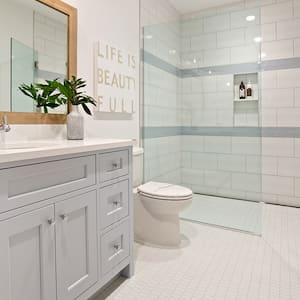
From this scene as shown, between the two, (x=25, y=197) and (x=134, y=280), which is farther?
(x=134, y=280)

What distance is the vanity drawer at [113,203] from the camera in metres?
1.47

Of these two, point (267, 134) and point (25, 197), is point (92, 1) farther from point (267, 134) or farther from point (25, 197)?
point (267, 134)

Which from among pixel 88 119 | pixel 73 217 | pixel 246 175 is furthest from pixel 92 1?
pixel 246 175

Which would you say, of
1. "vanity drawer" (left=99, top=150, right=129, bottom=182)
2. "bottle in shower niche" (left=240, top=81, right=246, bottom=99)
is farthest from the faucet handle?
"bottle in shower niche" (left=240, top=81, right=246, bottom=99)

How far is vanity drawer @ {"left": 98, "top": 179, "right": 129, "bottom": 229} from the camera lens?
147 centimetres

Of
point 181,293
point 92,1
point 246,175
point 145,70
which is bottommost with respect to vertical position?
point 181,293

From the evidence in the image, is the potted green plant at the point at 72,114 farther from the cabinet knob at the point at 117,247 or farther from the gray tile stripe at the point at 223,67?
the gray tile stripe at the point at 223,67

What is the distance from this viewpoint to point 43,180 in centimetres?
113

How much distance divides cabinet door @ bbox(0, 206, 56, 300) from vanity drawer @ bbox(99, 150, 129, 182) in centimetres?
38

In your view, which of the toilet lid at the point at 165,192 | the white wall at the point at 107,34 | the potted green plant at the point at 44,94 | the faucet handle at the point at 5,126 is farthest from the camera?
the toilet lid at the point at 165,192

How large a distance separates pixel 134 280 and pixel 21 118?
1.22m

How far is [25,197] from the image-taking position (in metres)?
1.05

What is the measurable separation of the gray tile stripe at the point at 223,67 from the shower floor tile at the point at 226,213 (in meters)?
1.56

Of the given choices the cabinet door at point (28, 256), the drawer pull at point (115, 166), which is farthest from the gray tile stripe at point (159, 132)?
the cabinet door at point (28, 256)
